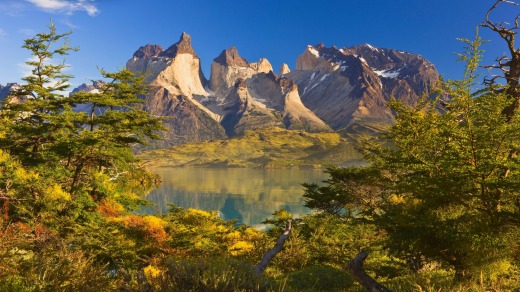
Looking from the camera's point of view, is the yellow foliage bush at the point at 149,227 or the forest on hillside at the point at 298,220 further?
the yellow foliage bush at the point at 149,227

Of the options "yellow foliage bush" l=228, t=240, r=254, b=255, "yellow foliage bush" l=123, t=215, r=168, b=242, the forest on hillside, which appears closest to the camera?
the forest on hillside

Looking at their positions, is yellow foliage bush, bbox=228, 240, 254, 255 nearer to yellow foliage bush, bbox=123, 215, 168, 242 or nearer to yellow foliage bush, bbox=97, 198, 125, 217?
yellow foliage bush, bbox=123, 215, 168, 242

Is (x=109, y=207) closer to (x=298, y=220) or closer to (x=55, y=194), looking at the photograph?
(x=55, y=194)

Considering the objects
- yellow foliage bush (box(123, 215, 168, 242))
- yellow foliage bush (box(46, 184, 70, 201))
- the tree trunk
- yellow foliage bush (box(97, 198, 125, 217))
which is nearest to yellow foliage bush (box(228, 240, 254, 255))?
yellow foliage bush (box(123, 215, 168, 242))

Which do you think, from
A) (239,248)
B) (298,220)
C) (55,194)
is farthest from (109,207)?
(298,220)

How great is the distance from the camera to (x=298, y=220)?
874 inches

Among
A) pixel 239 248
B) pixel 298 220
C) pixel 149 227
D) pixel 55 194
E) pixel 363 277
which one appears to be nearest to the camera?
pixel 363 277

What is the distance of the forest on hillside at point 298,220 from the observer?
6.91 meters

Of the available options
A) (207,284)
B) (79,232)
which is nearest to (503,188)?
(207,284)

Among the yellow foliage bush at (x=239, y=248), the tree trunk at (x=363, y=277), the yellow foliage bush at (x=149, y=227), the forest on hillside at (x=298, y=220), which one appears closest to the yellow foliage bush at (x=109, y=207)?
the forest on hillside at (x=298, y=220)

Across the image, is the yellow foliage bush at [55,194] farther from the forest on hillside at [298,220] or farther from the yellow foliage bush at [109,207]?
the yellow foliage bush at [109,207]

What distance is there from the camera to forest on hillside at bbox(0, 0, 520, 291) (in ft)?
22.7

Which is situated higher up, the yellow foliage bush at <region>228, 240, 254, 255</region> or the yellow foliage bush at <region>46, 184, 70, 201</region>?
the yellow foliage bush at <region>46, 184, 70, 201</region>

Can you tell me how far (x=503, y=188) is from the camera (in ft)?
22.0
